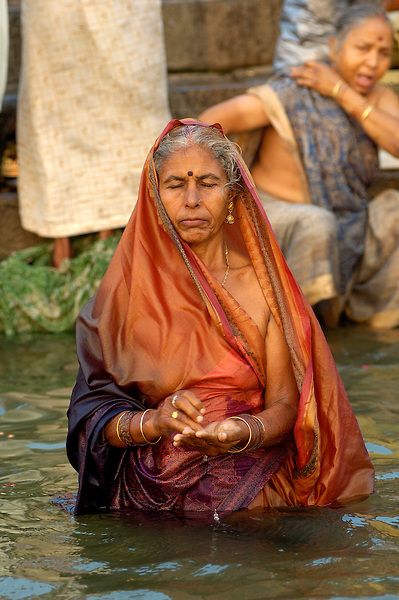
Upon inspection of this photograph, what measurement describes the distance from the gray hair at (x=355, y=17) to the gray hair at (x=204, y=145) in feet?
11.3

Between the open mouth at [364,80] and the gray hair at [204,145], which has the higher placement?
the gray hair at [204,145]

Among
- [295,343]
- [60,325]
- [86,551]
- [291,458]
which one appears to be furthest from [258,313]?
[60,325]

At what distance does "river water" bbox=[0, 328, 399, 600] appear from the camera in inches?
163

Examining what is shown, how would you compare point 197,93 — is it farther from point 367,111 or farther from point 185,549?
point 185,549

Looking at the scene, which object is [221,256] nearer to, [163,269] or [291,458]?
[163,269]

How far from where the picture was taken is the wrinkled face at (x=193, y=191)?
471cm

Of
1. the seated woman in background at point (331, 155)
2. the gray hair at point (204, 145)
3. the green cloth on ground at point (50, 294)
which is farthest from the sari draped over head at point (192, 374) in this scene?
the green cloth on ground at point (50, 294)

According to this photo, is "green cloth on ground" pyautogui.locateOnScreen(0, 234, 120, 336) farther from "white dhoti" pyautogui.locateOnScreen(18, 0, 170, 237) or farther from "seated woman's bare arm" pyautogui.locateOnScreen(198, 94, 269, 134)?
"seated woman's bare arm" pyautogui.locateOnScreen(198, 94, 269, 134)

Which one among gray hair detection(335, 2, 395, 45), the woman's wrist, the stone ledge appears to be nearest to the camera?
the woman's wrist

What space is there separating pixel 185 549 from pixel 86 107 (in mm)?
4230

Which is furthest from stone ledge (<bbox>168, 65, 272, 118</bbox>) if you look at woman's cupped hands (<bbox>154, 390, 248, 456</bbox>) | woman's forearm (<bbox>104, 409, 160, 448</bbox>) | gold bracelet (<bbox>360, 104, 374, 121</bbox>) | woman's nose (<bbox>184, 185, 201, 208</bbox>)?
woman's cupped hands (<bbox>154, 390, 248, 456</bbox>)

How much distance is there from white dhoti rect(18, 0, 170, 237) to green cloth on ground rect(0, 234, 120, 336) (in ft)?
0.68

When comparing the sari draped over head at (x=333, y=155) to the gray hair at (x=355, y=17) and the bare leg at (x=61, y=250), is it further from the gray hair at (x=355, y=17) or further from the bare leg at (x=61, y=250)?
the bare leg at (x=61, y=250)

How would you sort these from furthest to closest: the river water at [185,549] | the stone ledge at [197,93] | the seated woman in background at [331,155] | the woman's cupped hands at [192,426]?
1. the stone ledge at [197,93]
2. the seated woman in background at [331,155]
3. the woman's cupped hands at [192,426]
4. the river water at [185,549]
